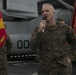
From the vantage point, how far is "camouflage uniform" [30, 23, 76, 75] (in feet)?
15.7

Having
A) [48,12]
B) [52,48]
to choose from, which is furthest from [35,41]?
[48,12]

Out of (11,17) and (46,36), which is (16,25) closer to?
(11,17)

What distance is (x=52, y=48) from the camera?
4.80 meters

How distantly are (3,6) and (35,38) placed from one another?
24.7 feet

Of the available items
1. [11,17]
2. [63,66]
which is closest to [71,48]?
[63,66]

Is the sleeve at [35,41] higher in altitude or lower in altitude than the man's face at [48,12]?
lower

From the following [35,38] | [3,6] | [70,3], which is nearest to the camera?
[35,38]

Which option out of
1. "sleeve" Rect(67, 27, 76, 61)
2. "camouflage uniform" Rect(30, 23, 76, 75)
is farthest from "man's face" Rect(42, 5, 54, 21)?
"sleeve" Rect(67, 27, 76, 61)

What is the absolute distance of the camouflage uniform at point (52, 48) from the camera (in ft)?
15.7

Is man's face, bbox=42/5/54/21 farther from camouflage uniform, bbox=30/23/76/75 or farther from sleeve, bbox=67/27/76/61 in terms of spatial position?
sleeve, bbox=67/27/76/61

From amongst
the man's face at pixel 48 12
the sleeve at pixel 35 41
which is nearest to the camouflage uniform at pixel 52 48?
the sleeve at pixel 35 41

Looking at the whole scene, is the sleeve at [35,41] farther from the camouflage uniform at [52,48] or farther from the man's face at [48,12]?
the man's face at [48,12]

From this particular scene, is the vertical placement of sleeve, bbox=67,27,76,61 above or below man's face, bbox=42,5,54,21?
below

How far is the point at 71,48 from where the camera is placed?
16.4ft
